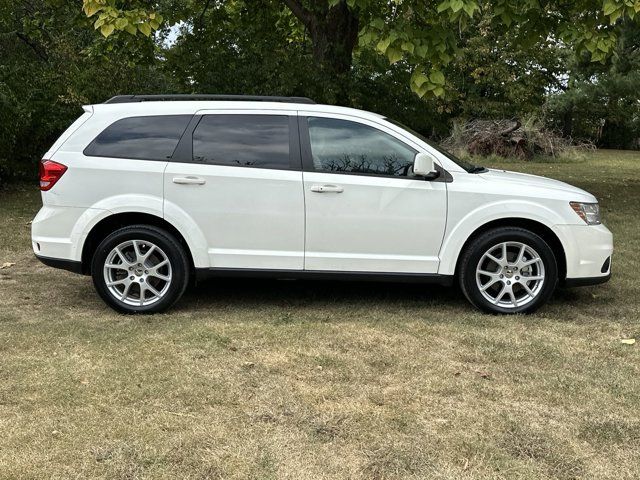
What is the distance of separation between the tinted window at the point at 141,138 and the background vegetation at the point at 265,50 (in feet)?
10.2

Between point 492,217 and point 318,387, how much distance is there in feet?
7.42

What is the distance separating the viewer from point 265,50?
12812 mm

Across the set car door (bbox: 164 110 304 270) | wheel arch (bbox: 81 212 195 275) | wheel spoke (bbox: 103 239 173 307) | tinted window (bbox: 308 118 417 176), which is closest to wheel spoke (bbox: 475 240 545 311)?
tinted window (bbox: 308 118 417 176)

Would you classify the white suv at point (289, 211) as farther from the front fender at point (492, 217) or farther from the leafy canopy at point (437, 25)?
the leafy canopy at point (437, 25)

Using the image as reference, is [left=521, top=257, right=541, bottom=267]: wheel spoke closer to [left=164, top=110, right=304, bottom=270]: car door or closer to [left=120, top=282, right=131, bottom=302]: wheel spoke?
[left=164, top=110, right=304, bottom=270]: car door

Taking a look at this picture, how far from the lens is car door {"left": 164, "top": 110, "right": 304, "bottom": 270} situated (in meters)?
5.41

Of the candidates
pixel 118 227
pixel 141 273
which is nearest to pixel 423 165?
pixel 141 273

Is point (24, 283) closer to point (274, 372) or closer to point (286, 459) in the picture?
→ point (274, 372)

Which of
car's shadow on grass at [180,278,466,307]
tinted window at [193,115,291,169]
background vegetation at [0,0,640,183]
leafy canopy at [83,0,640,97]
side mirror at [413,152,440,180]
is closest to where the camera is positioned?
side mirror at [413,152,440,180]

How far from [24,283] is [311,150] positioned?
10.7ft

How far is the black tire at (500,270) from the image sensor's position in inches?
214

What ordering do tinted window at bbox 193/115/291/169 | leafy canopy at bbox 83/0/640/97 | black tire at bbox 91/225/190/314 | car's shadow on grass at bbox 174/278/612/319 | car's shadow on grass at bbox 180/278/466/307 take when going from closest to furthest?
black tire at bbox 91/225/190/314 → tinted window at bbox 193/115/291/169 → car's shadow on grass at bbox 174/278/612/319 → car's shadow on grass at bbox 180/278/466/307 → leafy canopy at bbox 83/0/640/97

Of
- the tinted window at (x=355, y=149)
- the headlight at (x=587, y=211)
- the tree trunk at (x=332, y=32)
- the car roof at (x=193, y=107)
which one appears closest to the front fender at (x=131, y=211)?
the car roof at (x=193, y=107)

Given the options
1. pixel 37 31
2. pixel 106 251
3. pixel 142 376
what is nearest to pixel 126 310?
pixel 106 251
